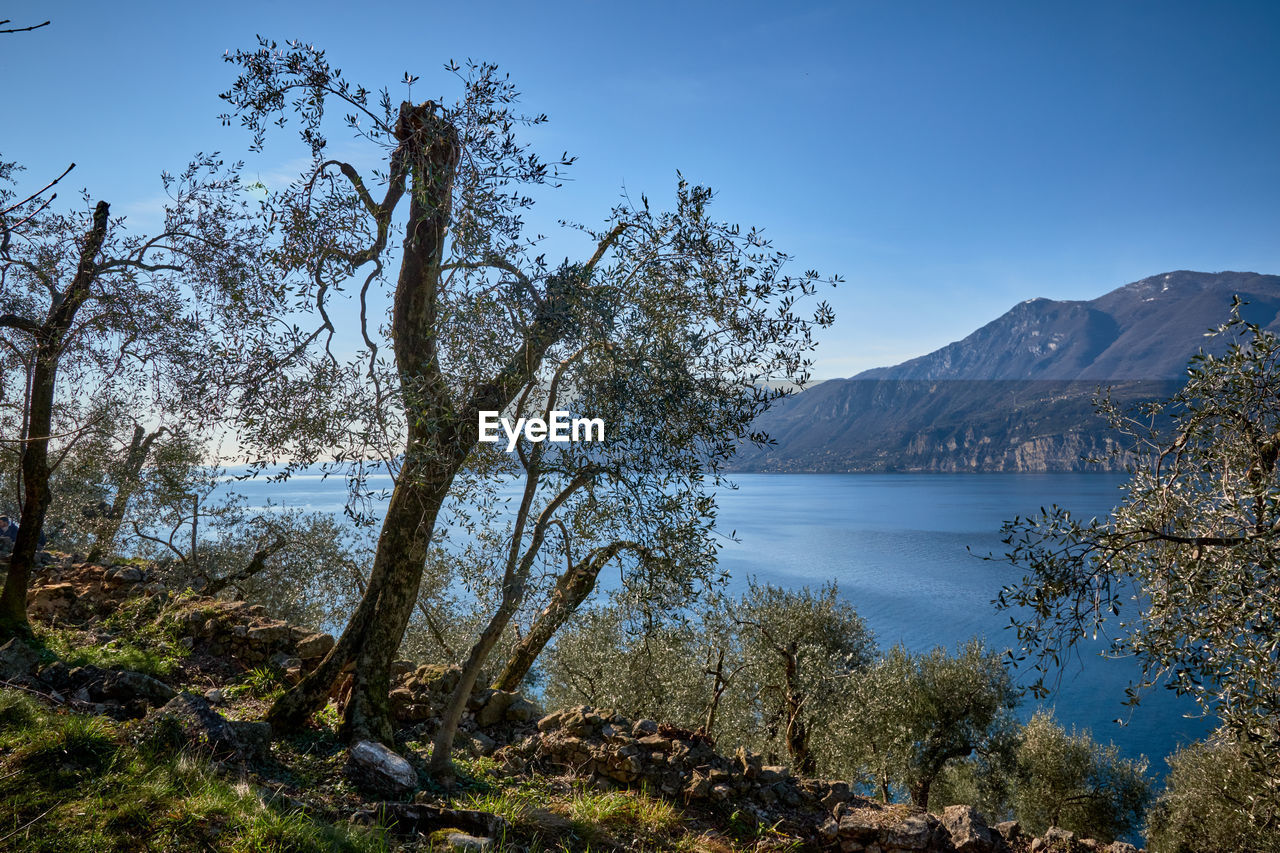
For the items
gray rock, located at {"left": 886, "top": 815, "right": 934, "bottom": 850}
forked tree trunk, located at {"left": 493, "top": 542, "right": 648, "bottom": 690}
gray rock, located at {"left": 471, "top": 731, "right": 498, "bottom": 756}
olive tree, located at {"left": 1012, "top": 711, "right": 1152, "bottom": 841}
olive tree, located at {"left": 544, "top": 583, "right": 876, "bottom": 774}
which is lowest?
olive tree, located at {"left": 1012, "top": 711, "right": 1152, "bottom": 841}

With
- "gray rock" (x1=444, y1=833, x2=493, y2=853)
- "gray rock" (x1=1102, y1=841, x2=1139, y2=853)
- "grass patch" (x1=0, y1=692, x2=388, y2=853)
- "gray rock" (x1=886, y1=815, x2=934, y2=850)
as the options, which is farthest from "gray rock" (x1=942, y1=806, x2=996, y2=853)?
"grass patch" (x1=0, y1=692, x2=388, y2=853)

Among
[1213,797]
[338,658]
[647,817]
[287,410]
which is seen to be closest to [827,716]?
[1213,797]

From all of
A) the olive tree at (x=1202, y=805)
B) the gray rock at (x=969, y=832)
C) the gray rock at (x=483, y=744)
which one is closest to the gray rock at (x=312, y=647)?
the gray rock at (x=483, y=744)

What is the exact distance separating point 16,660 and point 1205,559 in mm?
14678

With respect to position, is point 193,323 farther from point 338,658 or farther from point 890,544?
point 890,544

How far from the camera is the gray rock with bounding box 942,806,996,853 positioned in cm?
954

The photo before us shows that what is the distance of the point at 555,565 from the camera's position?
919 cm

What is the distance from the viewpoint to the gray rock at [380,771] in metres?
7.84

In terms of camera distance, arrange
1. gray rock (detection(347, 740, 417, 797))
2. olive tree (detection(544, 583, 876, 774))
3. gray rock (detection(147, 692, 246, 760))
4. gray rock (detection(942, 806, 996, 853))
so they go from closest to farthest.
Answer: gray rock (detection(147, 692, 246, 760)) < gray rock (detection(347, 740, 417, 797)) < gray rock (detection(942, 806, 996, 853)) < olive tree (detection(544, 583, 876, 774))

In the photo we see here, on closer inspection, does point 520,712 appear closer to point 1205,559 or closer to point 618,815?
point 618,815

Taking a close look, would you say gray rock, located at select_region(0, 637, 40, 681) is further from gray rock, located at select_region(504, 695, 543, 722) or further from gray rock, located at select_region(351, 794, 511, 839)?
gray rock, located at select_region(504, 695, 543, 722)

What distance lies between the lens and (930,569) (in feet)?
322

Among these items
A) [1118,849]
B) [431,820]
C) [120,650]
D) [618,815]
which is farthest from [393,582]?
[1118,849]

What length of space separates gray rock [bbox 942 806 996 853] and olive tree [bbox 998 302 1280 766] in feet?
12.6
